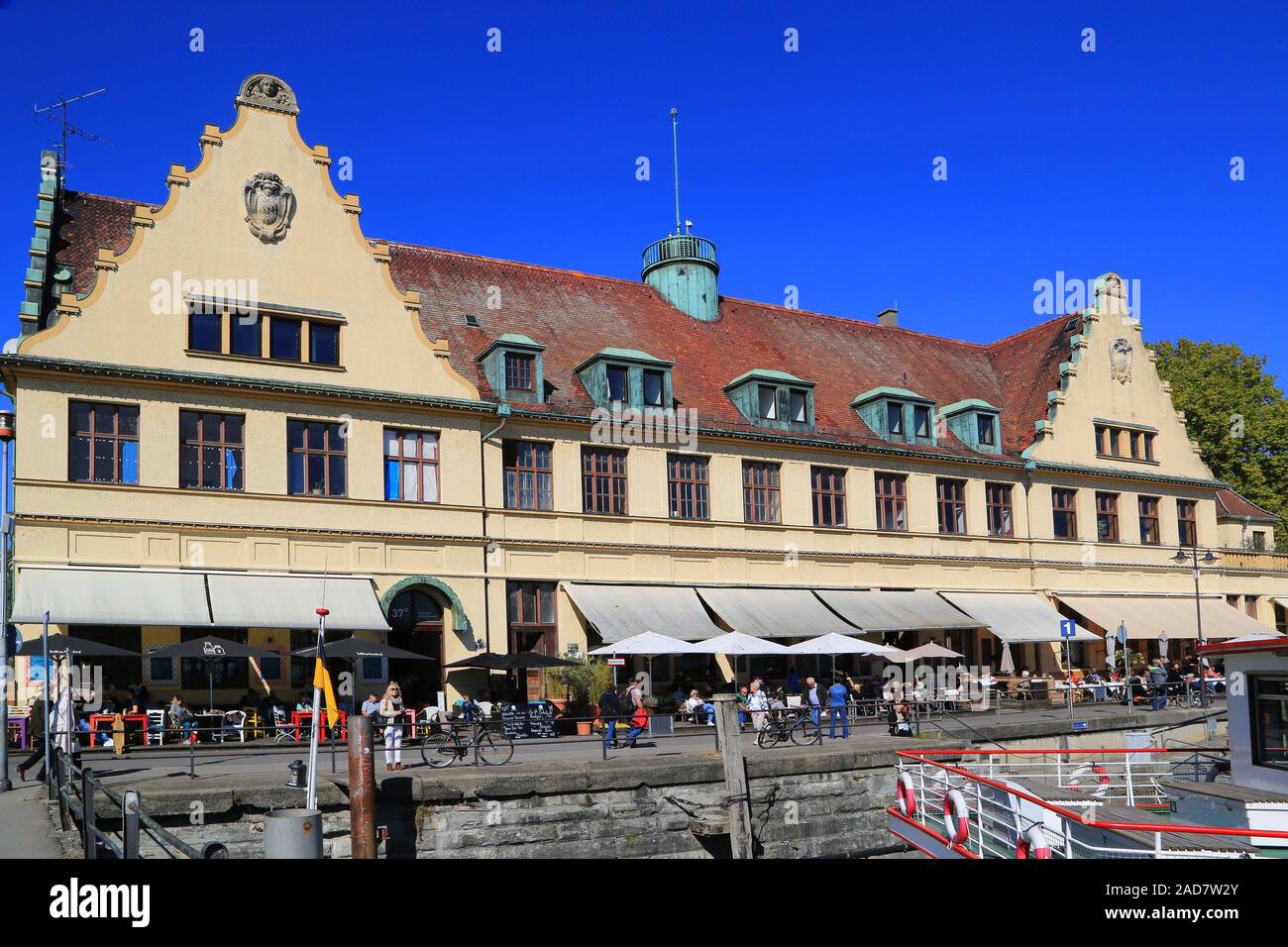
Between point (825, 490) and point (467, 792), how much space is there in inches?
922

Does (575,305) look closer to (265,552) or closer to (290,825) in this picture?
(265,552)

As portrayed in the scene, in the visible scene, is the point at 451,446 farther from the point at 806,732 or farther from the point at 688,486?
the point at 806,732

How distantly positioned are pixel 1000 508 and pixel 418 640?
897 inches

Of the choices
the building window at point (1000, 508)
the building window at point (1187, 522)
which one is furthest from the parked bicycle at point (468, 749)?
the building window at point (1187, 522)

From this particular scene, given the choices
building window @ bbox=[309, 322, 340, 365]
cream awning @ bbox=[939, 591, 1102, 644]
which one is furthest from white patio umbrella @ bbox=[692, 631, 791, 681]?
building window @ bbox=[309, 322, 340, 365]

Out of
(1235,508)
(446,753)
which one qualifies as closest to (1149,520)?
(1235,508)

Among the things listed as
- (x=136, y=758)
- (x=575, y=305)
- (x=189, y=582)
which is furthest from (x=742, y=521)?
(x=136, y=758)

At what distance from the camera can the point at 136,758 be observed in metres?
25.0

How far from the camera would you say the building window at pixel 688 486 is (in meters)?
38.3

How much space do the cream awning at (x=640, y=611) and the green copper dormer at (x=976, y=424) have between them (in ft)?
45.7

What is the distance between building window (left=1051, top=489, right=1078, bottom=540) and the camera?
46.7m

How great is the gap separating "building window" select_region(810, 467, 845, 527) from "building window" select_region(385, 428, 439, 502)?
13228 millimetres

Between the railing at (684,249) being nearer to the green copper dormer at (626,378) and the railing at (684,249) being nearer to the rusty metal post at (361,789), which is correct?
the green copper dormer at (626,378)

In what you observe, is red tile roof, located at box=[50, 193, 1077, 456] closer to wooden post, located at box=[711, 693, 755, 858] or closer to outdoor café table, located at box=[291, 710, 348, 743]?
outdoor café table, located at box=[291, 710, 348, 743]
